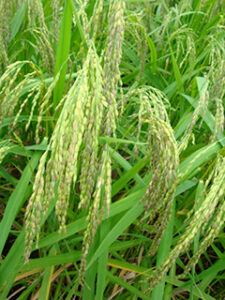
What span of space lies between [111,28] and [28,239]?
1.94ft

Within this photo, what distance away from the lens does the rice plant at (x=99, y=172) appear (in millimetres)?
908

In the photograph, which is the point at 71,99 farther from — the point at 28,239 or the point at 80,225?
the point at 80,225

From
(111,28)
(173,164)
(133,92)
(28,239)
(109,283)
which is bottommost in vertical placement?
(109,283)

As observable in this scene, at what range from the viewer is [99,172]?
1.16m

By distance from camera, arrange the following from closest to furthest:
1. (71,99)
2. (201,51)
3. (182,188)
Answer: (71,99), (182,188), (201,51)

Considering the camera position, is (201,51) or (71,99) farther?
(201,51)

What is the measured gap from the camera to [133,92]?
1.17m

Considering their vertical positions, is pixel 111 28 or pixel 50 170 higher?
pixel 111 28

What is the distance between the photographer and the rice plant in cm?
91

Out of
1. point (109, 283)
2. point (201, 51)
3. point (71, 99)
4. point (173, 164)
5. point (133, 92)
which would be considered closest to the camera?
point (71, 99)

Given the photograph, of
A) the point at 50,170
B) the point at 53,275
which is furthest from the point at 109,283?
the point at 50,170

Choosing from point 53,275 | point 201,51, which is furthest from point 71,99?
point 201,51

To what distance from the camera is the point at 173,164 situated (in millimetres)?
1036

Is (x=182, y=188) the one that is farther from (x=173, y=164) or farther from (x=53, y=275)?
(x=53, y=275)
